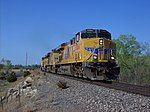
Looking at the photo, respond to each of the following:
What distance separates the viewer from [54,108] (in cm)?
1380

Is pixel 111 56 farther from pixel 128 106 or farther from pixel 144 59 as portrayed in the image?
pixel 144 59

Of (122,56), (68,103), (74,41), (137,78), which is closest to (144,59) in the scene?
(122,56)

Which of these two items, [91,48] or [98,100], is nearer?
[98,100]

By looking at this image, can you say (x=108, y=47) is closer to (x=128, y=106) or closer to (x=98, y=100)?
(x=98, y=100)

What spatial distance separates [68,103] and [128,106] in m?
3.53

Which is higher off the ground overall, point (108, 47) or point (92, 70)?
point (108, 47)

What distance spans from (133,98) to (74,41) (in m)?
14.5

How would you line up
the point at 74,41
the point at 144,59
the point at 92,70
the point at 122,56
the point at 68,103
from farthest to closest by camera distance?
the point at 122,56
the point at 144,59
the point at 74,41
the point at 92,70
the point at 68,103

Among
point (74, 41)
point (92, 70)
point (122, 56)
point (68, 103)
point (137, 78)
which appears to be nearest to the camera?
point (68, 103)

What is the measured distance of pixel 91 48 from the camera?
76.1ft

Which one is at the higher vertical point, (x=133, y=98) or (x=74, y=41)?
(x=74, y=41)

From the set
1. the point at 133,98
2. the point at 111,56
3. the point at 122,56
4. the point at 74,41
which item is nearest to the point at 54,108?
the point at 133,98

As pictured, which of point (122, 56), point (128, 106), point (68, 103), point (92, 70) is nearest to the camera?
point (128, 106)

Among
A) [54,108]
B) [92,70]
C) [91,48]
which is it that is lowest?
[54,108]
